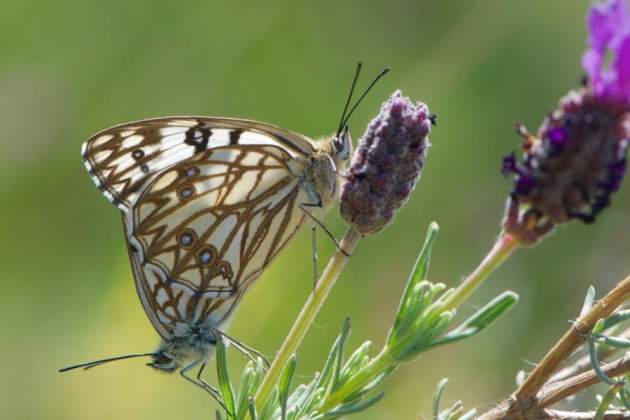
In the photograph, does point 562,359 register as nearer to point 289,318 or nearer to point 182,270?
point 182,270

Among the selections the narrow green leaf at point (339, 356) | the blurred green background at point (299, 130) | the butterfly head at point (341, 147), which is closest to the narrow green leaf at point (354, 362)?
the narrow green leaf at point (339, 356)

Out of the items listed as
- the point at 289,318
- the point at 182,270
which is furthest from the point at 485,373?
the point at 182,270

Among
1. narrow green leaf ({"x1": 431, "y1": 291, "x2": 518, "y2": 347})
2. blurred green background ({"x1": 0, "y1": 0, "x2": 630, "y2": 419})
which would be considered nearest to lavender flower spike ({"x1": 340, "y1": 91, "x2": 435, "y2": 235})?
narrow green leaf ({"x1": 431, "y1": 291, "x2": 518, "y2": 347})

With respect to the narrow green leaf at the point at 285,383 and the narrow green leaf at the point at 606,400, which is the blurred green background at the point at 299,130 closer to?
the narrow green leaf at the point at 285,383

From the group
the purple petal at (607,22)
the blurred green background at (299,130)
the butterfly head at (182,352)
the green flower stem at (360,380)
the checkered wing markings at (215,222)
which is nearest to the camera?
the purple petal at (607,22)

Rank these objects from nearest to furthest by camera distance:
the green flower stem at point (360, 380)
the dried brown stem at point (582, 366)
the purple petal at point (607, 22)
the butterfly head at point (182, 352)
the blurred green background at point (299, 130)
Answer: the purple petal at point (607, 22)
the green flower stem at point (360, 380)
the dried brown stem at point (582, 366)
the butterfly head at point (182, 352)
the blurred green background at point (299, 130)
